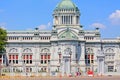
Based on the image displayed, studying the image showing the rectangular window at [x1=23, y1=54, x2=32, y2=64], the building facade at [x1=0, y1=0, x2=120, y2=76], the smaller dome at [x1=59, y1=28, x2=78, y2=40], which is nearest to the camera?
the smaller dome at [x1=59, y1=28, x2=78, y2=40]

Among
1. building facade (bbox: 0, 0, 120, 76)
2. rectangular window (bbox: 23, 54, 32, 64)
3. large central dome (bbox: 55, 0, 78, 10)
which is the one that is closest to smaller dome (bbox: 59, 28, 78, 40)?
building facade (bbox: 0, 0, 120, 76)

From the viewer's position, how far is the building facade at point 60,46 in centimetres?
17650

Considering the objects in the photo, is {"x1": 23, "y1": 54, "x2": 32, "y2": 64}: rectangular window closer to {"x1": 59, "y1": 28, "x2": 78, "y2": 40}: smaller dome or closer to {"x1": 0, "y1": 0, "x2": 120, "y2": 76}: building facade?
{"x1": 0, "y1": 0, "x2": 120, "y2": 76}: building facade

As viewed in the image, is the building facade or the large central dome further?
the large central dome

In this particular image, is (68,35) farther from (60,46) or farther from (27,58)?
(27,58)

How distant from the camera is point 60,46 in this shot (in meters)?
176

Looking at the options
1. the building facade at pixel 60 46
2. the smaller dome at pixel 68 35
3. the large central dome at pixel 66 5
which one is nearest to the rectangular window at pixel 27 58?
the building facade at pixel 60 46

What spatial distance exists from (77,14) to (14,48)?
80.1ft

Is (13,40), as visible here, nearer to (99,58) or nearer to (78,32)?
(78,32)

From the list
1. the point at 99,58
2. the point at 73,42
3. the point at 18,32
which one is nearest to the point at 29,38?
the point at 18,32

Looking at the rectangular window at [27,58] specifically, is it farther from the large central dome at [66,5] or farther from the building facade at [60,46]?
the large central dome at [66,5]

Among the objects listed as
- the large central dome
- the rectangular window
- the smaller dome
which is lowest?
the rectangular window

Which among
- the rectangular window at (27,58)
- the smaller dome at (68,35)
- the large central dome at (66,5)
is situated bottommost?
the rectangular window at (27,58)

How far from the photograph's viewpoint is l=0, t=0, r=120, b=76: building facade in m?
176
